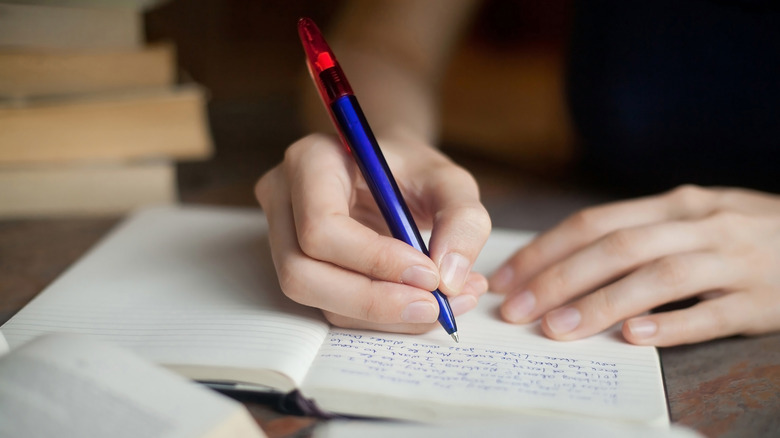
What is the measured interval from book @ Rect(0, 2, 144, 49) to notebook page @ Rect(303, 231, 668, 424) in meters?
0.63

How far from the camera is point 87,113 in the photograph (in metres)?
0.98

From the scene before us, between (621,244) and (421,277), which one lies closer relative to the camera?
(421,277)

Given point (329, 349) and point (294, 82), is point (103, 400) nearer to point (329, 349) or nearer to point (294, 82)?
point (329, 349)

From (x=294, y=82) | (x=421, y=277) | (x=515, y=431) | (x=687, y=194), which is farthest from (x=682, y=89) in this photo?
(x=294, y=82)

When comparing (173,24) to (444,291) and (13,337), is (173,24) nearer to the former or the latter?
(13,337)

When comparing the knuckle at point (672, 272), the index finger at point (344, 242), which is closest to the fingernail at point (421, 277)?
the index finger at point (344, 242)

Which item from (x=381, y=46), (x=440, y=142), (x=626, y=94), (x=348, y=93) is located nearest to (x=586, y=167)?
(x=626, y=94)

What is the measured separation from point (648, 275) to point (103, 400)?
1.58ft

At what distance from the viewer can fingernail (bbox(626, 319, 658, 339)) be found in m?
0.61

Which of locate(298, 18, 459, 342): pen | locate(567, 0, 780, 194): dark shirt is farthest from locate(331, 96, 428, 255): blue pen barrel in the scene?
locate(567, 0, 780, 194): dark shirt

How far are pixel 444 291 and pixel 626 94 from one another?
63 cm

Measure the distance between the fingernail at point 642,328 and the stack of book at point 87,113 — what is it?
27.4 inches

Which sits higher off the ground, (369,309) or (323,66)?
(323,66)

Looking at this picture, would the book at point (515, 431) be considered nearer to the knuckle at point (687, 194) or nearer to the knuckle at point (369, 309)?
the knuckle at point (369, 309)
